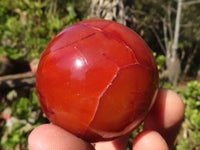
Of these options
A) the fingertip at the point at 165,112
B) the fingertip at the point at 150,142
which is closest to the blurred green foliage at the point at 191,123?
the fingertip at the point at 165,112

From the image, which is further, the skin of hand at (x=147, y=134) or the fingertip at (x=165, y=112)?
the fingertip at (x=165, y=112)

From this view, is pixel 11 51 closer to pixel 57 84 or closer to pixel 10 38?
pixel 10 38

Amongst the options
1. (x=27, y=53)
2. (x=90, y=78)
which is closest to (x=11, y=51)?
(x=27, y=53)

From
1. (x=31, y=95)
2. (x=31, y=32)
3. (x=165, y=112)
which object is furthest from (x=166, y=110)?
(x=31, y=32)

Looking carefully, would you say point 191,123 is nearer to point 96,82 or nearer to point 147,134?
point 147,134

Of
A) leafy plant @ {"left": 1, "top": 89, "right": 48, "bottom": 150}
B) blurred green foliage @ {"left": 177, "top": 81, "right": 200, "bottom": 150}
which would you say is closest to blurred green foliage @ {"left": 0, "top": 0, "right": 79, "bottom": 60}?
leafy plant @ {"left": 1, "top": 89, "right": 48, "bottom": 150}

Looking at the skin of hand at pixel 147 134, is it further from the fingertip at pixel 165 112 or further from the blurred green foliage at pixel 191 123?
the blurred green foliage at pixel 191 123

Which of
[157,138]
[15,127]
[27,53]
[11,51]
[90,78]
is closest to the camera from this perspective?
[90,78]
